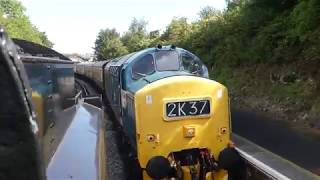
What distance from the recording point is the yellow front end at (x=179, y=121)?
299 inches

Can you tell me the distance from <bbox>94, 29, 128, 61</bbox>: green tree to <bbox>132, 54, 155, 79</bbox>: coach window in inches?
3399

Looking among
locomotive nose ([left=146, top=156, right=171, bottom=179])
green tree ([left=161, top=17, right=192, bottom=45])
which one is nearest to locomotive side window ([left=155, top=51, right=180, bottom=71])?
locomotive nose ([left=146, top=156, right=171, bottom=179])

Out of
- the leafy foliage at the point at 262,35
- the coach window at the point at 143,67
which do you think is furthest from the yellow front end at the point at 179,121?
the leafy foliage at the point at 262,35

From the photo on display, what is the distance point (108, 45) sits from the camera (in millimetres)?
108188

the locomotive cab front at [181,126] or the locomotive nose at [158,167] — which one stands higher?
the locomotive cab front at [181,126]

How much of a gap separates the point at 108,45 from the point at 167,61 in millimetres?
100104

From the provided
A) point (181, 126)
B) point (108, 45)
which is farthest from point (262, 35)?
point (108, 45)

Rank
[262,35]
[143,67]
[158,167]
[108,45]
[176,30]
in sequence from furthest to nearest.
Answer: [108,45], [176,30], [262,35], [143,67], [158,167]

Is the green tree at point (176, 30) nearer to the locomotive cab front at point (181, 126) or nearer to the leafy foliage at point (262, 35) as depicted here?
the leafy foliage at point (262, 35)

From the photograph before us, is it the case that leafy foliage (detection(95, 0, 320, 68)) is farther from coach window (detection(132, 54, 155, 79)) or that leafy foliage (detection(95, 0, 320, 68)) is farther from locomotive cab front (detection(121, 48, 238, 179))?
locomotive cab front (detection(121, 48, 238, 179))

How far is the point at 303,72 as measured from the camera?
Answer: 18.2 m

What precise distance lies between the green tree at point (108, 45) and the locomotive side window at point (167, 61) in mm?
86426

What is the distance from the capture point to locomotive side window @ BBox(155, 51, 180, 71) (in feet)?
29.8

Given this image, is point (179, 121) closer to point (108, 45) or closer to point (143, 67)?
point (143, 67)
